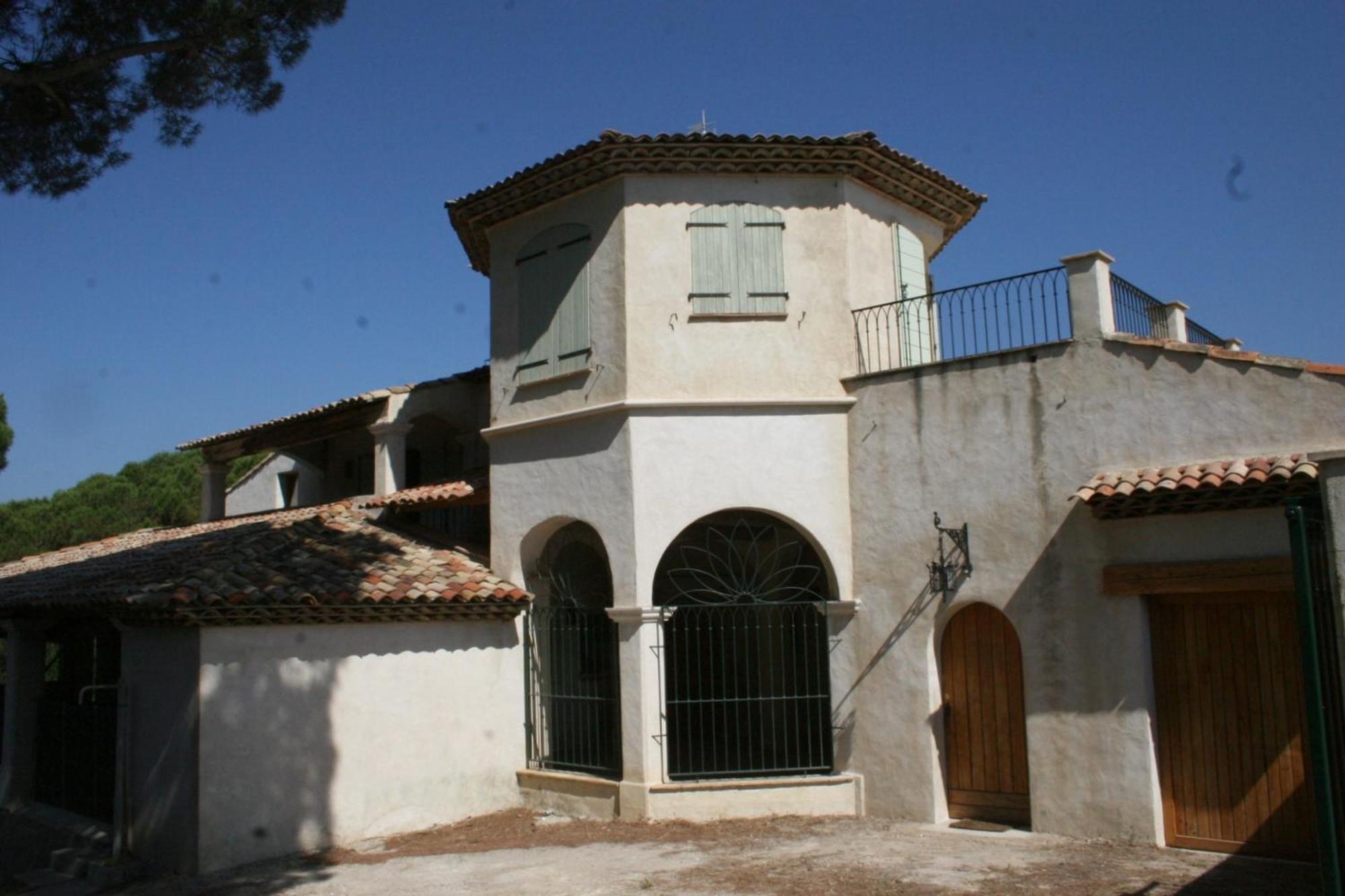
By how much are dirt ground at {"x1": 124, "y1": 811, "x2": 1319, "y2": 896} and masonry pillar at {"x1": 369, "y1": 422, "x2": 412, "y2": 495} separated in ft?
21.9

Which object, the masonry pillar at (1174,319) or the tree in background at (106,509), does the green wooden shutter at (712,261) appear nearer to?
the masonry pillar at (1174,319)

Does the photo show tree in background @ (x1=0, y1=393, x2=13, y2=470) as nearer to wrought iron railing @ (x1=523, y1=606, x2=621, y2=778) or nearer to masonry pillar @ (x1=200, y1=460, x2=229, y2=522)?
masonry pillar @ (x1=200, y1=460, x2=229, y2=522)

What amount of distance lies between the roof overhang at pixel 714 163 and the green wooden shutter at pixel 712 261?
56cm

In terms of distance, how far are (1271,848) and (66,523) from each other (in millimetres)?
35233

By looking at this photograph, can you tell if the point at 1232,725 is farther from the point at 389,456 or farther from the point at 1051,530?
the point at 389,456

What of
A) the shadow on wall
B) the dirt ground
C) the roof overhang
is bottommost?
the dirt ground

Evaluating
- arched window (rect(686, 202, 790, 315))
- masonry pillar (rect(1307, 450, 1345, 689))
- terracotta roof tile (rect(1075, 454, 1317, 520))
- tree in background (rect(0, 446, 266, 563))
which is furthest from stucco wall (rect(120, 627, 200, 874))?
tree in background (rect(0, 446, 266, 563))

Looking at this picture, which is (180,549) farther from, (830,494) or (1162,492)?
(1162,492)

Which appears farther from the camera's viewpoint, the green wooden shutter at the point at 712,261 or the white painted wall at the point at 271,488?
the white painted wall at the point at 271,488

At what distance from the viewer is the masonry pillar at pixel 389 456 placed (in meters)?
17.9

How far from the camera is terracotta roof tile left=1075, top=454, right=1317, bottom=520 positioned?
9.32m

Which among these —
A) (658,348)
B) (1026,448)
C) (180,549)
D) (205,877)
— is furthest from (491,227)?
(205,877)

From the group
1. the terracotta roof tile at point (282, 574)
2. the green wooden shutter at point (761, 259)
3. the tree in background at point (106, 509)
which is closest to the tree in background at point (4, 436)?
the tree in background at point (106, 509)

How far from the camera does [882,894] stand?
30.0 ft
